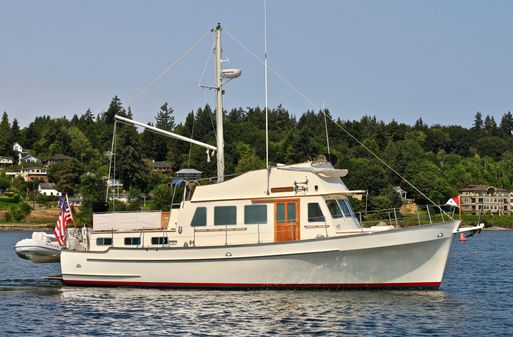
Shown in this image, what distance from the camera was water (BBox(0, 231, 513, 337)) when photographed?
2389 cm

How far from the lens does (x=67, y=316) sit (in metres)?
26.4

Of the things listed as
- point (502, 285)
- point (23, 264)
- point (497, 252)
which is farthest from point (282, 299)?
point (497, 252)

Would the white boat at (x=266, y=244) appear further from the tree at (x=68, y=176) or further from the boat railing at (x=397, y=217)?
the tree at (x=68, y=176)

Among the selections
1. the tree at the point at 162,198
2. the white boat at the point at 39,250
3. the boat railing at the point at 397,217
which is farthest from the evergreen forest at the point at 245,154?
the white boat at the point at 39,250

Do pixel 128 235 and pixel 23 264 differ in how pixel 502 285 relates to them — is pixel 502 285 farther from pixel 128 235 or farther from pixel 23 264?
pixel 23 264

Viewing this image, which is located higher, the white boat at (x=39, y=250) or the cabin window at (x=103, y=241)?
the cabin window at (x=103, y=241)

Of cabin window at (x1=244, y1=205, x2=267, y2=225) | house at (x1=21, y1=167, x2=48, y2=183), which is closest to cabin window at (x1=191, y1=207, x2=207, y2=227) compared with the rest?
cabin window at (x1=244, y1=205, x2=267, y2=225)

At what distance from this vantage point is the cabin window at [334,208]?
30.0 meters

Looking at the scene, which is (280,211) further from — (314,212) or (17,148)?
(17,148)

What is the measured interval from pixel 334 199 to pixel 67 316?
32.4ft

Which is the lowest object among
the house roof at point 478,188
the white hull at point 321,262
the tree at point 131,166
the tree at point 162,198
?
the white hull at point 321,262

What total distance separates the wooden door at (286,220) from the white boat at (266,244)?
34mm


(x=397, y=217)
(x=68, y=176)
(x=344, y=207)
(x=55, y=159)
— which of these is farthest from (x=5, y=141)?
(x=344, y=207)

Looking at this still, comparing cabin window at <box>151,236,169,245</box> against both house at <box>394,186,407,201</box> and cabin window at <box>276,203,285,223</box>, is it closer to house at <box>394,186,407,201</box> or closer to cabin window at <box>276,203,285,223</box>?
cabin window at <box>276,203,285,223</box>
